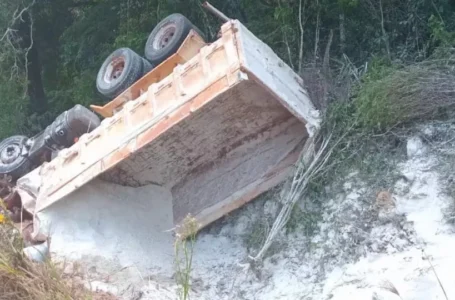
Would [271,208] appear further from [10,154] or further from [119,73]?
[10,154]

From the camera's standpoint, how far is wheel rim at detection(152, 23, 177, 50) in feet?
26.3

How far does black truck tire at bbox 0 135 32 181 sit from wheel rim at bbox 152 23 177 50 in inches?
70.3

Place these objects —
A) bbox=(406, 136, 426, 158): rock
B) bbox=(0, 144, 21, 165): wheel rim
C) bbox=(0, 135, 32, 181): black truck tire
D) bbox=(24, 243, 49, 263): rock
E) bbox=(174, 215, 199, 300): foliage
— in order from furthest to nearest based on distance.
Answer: bbox=(0, 144, 21, 165): wheel rim < bbox=(0, 135, 32, 181): black truck tire < bbox=(406, 136, 426, 158): rock < bbox=(24, 243, 49, 263): rock < bbox=(174, 215, 199, 300): foliage

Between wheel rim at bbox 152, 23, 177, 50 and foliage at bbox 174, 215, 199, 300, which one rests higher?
wheel rim at bbox 152, 23, 177, 50

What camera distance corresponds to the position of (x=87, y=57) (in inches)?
412

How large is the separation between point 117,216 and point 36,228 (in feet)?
2.46

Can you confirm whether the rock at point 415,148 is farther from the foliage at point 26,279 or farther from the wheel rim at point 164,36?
the wheel rim at point 164,36

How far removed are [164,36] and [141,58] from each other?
0.43 meters

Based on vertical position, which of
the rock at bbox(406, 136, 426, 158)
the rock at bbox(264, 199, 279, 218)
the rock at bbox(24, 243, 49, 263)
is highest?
the rock at bbox(406, 136, 426, 158)

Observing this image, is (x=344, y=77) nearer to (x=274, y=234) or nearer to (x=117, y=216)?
(x=274, y=234)

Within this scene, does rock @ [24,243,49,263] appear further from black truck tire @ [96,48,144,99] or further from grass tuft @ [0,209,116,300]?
black truck tire @ [96,48,144,99]

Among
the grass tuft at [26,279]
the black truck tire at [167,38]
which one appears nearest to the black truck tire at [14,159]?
the black truck tire at [167,38]

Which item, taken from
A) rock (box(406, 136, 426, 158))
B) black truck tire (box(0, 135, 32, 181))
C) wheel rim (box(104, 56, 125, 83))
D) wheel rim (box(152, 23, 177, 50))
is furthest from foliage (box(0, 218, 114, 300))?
wheel rim (box(152, 23, 177, 50))

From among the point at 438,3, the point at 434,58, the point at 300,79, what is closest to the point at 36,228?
the point at 300,79
